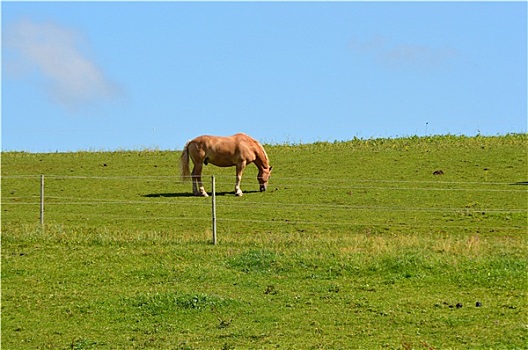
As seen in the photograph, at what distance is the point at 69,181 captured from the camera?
28312 millimetres

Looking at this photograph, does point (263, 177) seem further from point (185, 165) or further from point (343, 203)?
point (343, 203)

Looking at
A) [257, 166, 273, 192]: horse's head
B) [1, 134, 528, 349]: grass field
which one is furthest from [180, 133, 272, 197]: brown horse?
[1, 134, 528, 349]: grass field

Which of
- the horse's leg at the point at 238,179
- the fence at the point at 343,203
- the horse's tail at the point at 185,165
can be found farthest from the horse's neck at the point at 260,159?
the horse's tail at the point at 185,165

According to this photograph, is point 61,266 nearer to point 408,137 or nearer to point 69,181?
point 69,181

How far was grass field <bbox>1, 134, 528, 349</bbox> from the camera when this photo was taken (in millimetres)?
12461

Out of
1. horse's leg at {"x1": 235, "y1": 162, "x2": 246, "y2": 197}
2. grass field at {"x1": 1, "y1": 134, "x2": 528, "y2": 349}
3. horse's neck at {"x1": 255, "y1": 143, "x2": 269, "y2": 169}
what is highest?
horse's neck at {"x1": 255, "y1": 143, "x2": 269, "y2": 169}

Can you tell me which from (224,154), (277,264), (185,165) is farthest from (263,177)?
(277,264)

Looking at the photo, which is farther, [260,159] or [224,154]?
[260,159]

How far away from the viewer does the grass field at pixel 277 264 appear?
1246 centimetres

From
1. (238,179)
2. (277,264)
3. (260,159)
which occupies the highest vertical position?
(260,159)

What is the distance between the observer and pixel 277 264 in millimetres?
16078

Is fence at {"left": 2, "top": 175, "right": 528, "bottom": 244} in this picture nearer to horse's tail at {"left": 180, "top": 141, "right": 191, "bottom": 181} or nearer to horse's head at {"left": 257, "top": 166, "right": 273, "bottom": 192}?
horse's head at {"left": 257, "top": 166, "right": 273, "bottom": 192}

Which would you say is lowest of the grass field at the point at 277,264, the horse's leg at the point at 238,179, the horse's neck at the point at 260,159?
the grass field at the point at 277,264

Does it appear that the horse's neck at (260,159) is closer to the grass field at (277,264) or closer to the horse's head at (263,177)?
the horse's head at (263,177)
